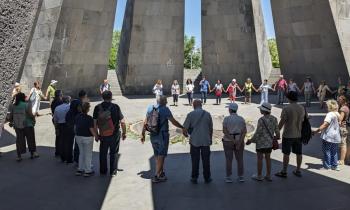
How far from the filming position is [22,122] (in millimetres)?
8711

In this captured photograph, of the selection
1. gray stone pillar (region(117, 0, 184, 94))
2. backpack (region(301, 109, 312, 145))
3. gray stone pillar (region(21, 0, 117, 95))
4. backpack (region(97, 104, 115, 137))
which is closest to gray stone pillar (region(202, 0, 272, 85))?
gray stone pillar (region(117, 0, 184, 94))

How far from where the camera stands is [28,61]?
19344 millimetres

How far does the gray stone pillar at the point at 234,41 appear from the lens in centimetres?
2344

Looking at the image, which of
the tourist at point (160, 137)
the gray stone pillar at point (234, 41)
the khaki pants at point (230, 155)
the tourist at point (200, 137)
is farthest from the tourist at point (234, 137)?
the gray stone pillar at point (234, 41)

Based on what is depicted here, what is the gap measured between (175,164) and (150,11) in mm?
16855

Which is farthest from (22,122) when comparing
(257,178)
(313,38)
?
(313,38)

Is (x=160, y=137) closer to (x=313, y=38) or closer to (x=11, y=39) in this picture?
(x=11, y=39)

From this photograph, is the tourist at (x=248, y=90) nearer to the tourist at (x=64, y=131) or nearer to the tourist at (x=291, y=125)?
the tourist at (x=291, y=125)

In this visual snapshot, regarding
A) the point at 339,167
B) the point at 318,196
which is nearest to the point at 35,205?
the point at 318,196

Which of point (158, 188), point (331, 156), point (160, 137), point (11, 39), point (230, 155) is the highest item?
point (11, 39)

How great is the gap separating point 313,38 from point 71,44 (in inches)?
522

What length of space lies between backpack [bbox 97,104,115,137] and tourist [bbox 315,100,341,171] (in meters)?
4.60

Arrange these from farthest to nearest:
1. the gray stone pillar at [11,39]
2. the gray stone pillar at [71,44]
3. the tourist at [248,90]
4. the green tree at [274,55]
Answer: the green tree at [274,55], the gray stone pillar at [71,44], the tourist at [248,90], the gray stone pillar at [11,39]

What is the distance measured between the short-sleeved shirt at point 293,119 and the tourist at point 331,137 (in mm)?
864
